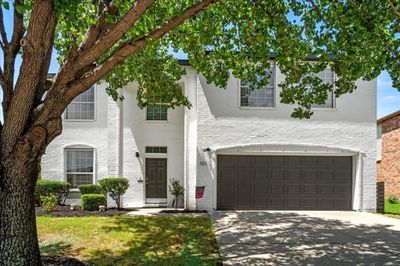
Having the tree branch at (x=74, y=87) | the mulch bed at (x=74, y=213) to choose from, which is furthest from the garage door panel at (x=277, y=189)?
the tree branch at (x=74, y=87)

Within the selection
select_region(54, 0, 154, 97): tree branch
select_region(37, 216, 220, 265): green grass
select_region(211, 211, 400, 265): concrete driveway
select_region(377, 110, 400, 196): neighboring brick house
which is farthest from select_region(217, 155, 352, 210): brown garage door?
select_region(54, 0, 154, 97): tree branch

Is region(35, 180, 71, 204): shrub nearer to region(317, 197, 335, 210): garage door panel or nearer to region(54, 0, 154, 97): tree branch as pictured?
region(54, 0, 154, 97): tree branch

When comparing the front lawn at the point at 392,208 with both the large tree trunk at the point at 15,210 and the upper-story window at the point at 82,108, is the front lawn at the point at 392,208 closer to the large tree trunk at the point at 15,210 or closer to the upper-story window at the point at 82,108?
the upper-story window at the point at 82,108

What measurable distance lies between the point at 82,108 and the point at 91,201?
4.36 metres

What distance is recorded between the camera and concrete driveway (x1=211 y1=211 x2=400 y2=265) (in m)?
6.54

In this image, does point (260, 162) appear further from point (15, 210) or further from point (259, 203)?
point (15, 210)

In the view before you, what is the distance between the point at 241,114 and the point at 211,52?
14.5ft

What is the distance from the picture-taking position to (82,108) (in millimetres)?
14164

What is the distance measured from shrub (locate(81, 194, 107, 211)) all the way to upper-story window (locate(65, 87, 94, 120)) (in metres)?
3.70

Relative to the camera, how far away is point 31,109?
5.04 meters

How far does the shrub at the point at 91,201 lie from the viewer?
12141mm

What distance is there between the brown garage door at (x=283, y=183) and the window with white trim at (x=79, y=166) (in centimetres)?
572

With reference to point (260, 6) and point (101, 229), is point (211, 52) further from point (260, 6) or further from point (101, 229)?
point (101, 229)

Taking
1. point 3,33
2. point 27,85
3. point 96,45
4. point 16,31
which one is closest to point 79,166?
point 3,33
